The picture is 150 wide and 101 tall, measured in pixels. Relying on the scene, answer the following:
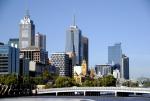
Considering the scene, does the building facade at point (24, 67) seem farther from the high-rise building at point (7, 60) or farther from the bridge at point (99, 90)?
the bridge at point (99, 90)

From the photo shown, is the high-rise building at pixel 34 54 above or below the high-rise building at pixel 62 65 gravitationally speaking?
above

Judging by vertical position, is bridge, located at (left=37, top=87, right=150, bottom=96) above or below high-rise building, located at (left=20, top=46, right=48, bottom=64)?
below

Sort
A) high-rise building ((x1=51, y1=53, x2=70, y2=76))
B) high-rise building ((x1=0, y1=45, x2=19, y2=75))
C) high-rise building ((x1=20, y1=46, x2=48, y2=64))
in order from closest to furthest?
high-rise building ((x1=0, y1=45, x2=19, y2=75)) < high-rise building ((x1=20, y1=46, x2=48, y2=64)) < high-rise building ((x1=51, y1=53, x2=70, y2=76))

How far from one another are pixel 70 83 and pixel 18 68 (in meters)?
32.8

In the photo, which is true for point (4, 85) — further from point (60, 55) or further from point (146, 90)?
point (60, 55)

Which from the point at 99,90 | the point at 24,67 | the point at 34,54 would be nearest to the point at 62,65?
the point at 34,54

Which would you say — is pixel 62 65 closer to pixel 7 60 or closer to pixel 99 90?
pixel 7 60

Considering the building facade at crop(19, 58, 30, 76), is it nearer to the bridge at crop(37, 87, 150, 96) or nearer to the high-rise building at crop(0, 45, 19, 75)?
the high-rise building at crop(0, 45, 19, 75)

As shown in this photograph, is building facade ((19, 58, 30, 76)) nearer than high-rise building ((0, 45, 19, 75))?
No

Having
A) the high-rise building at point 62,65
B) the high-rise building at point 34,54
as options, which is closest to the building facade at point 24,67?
the high-rise building at point 34,54

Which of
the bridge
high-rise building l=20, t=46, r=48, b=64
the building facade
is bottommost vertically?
the bridge

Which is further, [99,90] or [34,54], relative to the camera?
[34,54]

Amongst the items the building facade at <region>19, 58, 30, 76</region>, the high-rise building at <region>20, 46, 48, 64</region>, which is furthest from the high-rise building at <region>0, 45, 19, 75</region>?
the high-rise building at <region>20, 46, 48, 64</region>

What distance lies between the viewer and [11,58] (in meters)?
139
